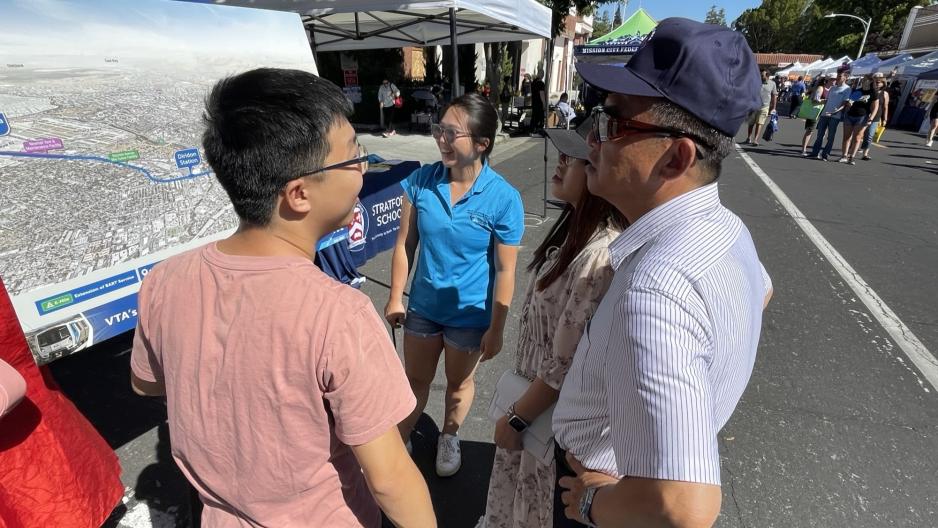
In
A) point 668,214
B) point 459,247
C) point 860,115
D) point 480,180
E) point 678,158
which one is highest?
point 678,158

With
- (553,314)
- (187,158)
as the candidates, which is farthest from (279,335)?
(187,158)

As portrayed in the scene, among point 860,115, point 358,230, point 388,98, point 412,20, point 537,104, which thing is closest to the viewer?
point 358,230

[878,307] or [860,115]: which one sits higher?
[860,115]

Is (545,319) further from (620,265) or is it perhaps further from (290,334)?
(290,334)

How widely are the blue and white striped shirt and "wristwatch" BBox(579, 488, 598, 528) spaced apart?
12cm

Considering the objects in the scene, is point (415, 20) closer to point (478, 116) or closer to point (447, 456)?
point (478, 116)

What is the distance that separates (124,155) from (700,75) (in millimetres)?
2528

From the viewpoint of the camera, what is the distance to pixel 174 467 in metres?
2.60

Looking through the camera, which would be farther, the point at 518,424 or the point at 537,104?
the point at 537,104

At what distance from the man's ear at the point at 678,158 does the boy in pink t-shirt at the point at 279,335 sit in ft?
2.19

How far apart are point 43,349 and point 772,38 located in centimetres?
8114

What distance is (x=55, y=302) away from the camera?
1.99 meters

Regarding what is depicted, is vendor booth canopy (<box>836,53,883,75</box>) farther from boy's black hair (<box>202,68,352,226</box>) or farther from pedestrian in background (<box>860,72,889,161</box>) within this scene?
boy's black hair (<box>202,68,352,226</box>)

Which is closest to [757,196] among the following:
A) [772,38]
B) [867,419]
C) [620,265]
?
[867,419]
